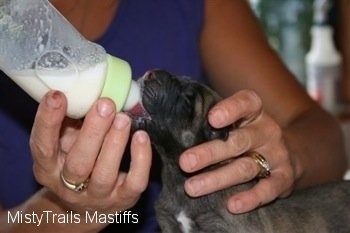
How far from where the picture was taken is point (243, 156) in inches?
33.9

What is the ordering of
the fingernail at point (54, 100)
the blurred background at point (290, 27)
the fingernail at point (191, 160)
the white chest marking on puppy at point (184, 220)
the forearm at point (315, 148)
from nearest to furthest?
1. the fingernail at point (54, 100)
2. the fingernail at point (191, 160)
3. the white chest marking on puppy at point (184, 220)
4. the forearm at point (315, 148)
5. the blurred background at point (290, 27)

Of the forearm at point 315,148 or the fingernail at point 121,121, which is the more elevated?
the fingernail at point 121,121

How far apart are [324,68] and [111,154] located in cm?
141

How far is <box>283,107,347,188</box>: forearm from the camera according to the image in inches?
39.8

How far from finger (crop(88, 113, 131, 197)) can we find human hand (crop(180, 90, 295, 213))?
0.09m

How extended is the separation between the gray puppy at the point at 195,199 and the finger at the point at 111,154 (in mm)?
68

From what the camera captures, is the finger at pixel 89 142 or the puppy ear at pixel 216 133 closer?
the finger at pixel 89 142

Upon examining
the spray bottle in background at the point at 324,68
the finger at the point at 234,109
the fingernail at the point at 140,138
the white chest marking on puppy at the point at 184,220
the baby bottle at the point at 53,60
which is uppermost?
the baby bottle at the point at 53,60

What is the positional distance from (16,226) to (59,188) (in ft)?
0.46

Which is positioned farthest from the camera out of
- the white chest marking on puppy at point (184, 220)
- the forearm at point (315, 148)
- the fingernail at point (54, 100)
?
the forearm at point (315, 148)

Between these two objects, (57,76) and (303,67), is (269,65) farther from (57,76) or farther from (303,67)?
(303,67)

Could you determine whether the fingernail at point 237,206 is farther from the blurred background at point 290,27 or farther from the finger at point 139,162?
the blurred background at point 290,27

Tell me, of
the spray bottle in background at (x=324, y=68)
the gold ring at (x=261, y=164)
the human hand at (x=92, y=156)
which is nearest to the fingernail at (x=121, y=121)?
the human hand at (x=92, y=156)

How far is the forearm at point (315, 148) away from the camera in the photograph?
101 centimetres
